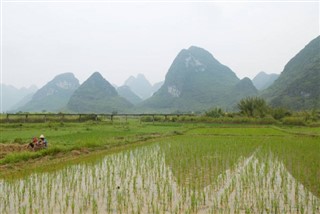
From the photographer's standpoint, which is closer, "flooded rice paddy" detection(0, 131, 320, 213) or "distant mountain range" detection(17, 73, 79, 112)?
"flooded rice paddy" detection(0, 131, 320, 213)

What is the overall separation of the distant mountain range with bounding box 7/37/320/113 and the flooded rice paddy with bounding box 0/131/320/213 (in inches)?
1946

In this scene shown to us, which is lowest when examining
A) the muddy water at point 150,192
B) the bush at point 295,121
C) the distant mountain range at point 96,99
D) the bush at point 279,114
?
the muddy water at point 150,192

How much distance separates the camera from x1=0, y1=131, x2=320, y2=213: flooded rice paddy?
5.18 m

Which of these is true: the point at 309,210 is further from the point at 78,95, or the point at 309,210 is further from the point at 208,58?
the point at 208,58

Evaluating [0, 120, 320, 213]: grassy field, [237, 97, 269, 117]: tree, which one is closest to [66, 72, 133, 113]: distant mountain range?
[237, 97, 269, 117]: tree

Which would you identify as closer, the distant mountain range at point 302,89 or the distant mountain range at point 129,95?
→ the distant mountain range at point 302,89

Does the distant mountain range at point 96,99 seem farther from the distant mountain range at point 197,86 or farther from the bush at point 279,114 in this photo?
the bush at point 279,114

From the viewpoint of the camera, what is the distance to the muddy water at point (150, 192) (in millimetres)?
5145

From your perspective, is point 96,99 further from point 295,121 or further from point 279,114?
point 295,121

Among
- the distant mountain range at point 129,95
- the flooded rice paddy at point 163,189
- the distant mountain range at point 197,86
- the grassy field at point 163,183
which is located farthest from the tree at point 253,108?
the distant mountain range at point 129,95

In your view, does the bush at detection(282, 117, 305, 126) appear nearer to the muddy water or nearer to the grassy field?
the grassy field

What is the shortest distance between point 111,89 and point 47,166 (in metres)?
106

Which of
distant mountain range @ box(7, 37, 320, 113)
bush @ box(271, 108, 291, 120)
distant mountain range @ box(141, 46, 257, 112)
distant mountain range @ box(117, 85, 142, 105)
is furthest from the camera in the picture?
distant mountain range @ box(117, 85, 142, 105)

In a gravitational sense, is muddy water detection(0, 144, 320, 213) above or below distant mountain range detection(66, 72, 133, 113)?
below
